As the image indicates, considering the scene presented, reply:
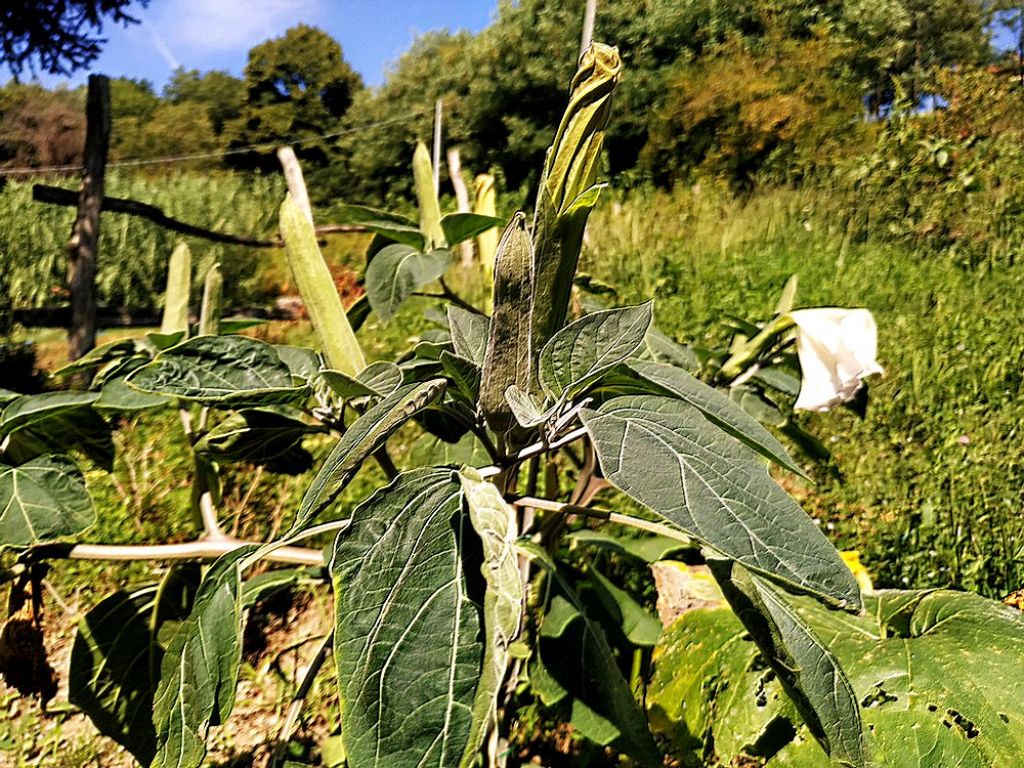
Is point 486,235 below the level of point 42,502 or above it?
above

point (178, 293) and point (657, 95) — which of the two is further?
point (657, 95)

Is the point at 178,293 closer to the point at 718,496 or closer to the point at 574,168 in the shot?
the point at 574,168

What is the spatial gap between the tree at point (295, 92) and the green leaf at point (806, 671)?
12.5 metres

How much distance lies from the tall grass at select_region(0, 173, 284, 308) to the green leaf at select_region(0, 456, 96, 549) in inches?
A: 215

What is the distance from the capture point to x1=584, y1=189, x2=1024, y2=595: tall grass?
137 cm

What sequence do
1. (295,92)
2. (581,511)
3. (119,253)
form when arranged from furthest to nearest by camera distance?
1. (295,92)
2. (119,253)
3. (581,511)

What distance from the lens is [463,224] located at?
764 mm

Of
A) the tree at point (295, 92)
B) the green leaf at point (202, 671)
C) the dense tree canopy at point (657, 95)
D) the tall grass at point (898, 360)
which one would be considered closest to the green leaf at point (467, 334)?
the green leaf at point (202, 671)

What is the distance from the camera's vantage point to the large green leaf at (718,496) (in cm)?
32

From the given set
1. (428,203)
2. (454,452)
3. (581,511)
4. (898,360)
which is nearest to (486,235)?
(428,203)

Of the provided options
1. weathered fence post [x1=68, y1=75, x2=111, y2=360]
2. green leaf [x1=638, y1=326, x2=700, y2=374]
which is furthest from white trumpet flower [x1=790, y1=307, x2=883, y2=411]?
weathered fence post [x1=68, y1=75, x2=111, y2=360]

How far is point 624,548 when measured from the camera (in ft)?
2.75

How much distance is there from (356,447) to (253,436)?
1.18 feet

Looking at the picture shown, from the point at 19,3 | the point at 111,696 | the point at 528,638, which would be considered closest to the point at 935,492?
the point at 528,638
